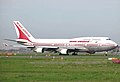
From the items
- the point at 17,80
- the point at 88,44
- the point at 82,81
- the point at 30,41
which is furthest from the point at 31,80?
the point at 30,41

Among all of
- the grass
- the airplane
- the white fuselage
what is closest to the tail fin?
the airplane

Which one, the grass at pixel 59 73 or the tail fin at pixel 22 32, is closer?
the grass at pixel 59 73

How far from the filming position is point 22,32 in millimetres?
116750

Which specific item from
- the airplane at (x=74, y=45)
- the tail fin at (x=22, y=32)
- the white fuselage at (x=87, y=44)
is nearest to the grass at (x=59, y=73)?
the white fuselage at (x=87, y=44)

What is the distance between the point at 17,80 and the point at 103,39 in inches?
3063

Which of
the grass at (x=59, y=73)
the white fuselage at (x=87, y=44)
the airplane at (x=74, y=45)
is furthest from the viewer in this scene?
the airplane at (x=74, y=45)

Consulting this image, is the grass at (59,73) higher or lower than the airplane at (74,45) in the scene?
lower

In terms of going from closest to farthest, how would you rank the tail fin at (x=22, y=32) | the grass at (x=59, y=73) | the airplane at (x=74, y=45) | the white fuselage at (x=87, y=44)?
the grass at (x=59, y=73) → the white fuselage at (x=87, y=44) → the airplane at (x=74, y=45) → the tail fin at (x=22, y=32)

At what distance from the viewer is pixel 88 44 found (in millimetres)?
100625

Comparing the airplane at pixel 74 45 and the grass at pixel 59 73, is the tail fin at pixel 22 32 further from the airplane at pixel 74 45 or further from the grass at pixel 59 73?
the grass at pixel 59 73

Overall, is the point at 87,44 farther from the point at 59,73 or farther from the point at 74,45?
the point at 59,73

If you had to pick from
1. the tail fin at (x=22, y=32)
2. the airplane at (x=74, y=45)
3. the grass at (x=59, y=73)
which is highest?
the tail fin at (x=22, y=32)

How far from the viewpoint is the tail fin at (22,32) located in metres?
115

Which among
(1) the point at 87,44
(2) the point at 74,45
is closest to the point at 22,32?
(2) the point at 74,45
